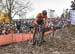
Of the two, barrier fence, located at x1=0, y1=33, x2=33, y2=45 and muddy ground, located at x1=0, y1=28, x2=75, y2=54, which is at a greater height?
barrier fence, located at x1=0, y1=33, x2=33, y2=45

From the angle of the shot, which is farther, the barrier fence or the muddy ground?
the barrier fence

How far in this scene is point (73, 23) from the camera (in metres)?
26.2

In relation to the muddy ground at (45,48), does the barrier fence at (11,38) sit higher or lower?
higher

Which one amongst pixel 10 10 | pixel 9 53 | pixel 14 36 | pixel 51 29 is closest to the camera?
pixel 9 53

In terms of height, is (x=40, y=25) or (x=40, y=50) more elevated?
(x=40, y=25)

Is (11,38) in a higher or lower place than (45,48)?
higher

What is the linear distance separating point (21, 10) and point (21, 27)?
42483 millimetres

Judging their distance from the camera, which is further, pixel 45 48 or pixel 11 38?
pixel 11 38

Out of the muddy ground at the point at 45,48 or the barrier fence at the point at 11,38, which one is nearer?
the muddy ground at the point at 45,48

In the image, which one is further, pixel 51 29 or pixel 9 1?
pixel 9 1

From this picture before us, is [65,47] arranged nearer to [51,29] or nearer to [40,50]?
[40,50]

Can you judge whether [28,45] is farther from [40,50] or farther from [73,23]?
[73,23]

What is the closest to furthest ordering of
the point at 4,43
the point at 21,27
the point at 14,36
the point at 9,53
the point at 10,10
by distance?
the point at 9,53
the point at 4,43
the point at 14,36
the point at 21,27
the point at 10,10

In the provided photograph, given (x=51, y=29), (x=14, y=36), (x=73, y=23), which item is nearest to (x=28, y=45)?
(x=14, y=36)
